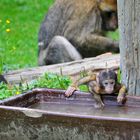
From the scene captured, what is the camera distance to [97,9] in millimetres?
11625

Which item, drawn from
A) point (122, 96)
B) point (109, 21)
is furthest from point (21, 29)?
point (122, 96)

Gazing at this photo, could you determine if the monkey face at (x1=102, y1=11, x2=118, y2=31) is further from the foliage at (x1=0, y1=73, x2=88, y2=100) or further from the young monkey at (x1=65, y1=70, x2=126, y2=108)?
the young monkey at (x1=65, y1=70, x2=126, y2=108)

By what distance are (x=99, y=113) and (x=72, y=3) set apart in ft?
20.7

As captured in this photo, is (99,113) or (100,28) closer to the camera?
(99,113)

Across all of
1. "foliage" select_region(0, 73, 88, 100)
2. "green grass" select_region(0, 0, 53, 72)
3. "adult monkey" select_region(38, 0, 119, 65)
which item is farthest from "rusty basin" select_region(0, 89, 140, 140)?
"adult monkey" select_region(38, 0, 119, 65)

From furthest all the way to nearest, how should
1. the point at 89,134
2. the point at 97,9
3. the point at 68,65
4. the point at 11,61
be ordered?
1. the point at 11,61
2. the point at 97,9
3. the point at 68,65
4. the point at 89,134

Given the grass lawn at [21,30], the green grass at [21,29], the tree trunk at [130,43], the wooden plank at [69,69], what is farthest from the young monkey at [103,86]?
the green grass at [21,29]

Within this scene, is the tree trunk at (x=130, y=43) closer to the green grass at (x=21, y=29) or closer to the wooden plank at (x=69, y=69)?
the wooden plank at (x=69, y=69)

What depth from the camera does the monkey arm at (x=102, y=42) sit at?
1159cm

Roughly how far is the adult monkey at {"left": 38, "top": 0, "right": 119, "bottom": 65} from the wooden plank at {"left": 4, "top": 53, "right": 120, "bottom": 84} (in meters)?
1.95

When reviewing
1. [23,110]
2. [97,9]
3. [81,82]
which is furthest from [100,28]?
[23,110]

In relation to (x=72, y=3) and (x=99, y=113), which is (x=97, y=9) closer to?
(x=72, y=3)

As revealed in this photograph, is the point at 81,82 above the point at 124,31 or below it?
below

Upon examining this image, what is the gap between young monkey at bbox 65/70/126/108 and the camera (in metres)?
5.69
